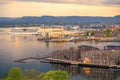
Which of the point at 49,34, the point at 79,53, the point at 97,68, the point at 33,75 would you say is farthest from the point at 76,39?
the point at 33,75

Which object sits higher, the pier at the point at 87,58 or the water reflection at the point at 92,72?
the pier at the point at 87,58

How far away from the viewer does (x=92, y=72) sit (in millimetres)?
8117

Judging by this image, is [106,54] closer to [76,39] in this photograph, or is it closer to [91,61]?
[91,61]

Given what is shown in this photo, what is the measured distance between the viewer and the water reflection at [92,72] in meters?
7.53

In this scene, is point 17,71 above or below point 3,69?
above

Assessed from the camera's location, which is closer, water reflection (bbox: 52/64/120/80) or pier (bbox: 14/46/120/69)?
water reflection (bbox: 52/64/120/80)

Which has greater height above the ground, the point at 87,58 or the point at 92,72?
the point at 87,58

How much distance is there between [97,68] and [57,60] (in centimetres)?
138

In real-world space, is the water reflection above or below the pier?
below

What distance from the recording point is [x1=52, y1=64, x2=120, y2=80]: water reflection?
753 centimetres

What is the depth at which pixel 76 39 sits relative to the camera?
58.0 feet

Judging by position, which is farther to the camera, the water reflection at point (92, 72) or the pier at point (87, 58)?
the pier at point (87, 58)

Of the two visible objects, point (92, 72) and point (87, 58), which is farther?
point (87, 58)

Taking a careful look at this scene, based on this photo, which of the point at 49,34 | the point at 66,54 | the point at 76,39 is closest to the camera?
the point at 66,54
